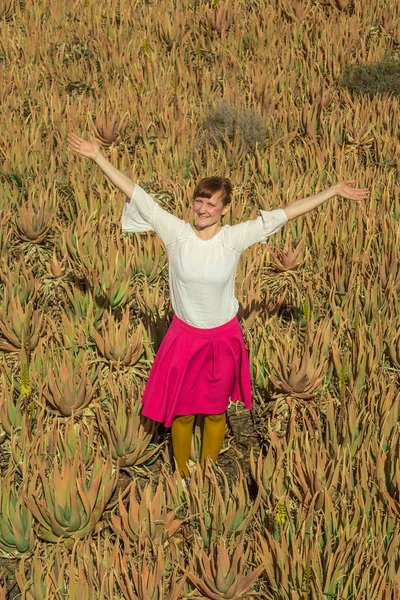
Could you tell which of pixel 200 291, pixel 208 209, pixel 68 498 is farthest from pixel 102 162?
pixel 68 498

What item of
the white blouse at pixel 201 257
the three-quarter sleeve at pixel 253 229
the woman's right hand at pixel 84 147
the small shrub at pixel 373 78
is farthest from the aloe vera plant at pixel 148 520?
the small shrub at pixel 373 78

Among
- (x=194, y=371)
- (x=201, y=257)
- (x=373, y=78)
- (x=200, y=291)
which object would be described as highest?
(x=373, y=78)

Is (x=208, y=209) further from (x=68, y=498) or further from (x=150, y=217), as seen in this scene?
(x=68, y=498)

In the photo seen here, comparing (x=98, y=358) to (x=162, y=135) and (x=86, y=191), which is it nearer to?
(x=86, y=191)

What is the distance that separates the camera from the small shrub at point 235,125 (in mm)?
6141

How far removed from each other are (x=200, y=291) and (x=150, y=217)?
1.11 ft

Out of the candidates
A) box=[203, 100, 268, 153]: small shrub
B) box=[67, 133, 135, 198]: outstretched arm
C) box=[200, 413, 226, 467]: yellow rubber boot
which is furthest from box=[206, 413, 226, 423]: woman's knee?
box=[203, 100, 268, 153]: small shrub

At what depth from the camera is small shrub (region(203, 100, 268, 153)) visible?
20.1ft

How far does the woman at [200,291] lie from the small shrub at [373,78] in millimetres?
4379

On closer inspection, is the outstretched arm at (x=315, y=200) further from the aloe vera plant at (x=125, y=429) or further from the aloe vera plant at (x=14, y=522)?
the aloe vera plant at (x=14, y=522)

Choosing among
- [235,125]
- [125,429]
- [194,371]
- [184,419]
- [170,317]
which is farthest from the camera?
[235,125]

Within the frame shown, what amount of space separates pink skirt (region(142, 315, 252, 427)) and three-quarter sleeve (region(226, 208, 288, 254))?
0.32 meters

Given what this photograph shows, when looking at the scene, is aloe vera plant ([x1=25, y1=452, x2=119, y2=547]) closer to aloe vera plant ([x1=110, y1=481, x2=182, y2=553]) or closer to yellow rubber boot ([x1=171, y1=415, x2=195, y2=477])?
aloe vera plant ([x1=110, y1=481, x2=182, y2=553])

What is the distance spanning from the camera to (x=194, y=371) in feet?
9.53
